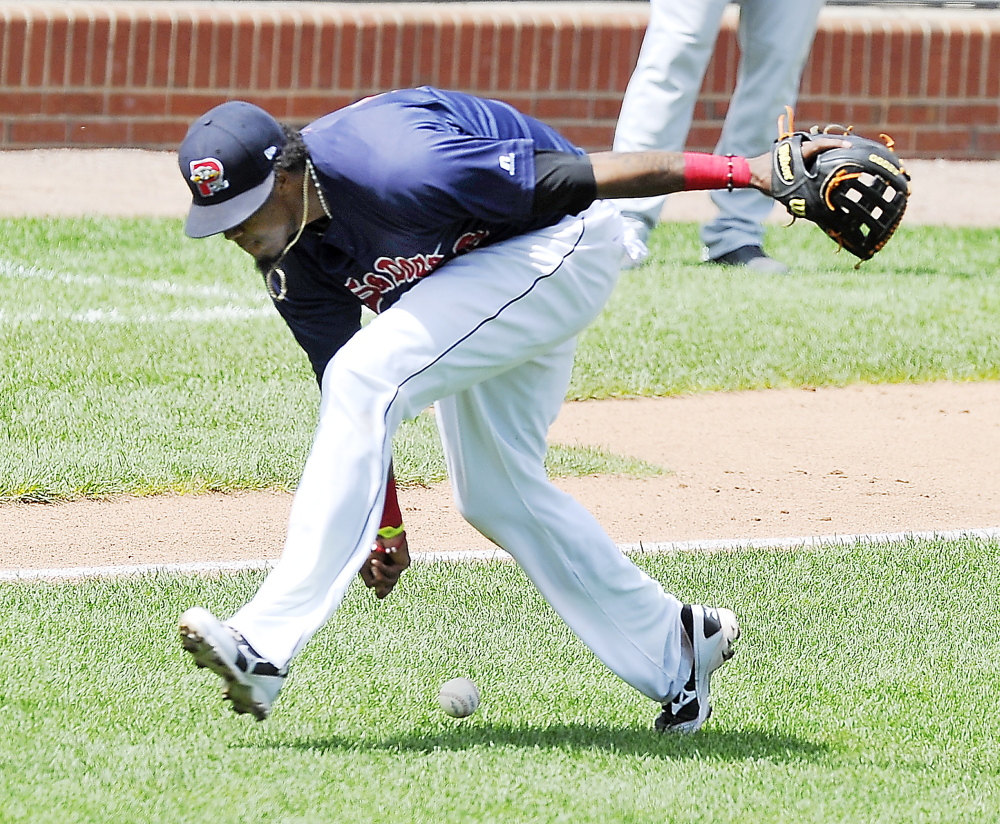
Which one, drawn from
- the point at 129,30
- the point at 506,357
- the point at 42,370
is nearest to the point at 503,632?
the point at 506,357

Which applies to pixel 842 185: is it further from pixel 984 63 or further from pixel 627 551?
pixel 984 63

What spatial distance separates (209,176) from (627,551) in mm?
2353

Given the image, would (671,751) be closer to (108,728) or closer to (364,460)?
(364,460)

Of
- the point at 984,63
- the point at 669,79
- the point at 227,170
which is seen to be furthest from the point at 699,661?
the point at 984,63

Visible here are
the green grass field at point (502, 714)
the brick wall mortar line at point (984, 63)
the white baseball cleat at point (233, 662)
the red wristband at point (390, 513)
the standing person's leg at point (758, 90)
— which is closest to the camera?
the white baseball cleat at point (233, 662)

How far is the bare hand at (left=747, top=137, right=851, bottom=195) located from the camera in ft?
12.8

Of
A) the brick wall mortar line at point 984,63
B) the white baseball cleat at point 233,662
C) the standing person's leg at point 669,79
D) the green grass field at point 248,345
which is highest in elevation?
the white baseball cleat at point 233,662

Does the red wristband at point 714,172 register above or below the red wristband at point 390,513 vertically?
above

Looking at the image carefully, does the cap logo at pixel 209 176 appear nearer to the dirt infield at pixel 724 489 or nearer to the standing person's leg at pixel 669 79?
the dirt infield at pixel 724 489

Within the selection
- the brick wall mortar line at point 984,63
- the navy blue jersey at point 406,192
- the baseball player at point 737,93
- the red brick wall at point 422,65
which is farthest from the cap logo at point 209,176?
the brick wall mortar line at point 984,63

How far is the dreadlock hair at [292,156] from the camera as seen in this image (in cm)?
367

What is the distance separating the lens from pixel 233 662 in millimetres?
3354

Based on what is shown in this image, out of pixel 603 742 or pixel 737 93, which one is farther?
pixel 737 93

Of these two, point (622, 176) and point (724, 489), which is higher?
point (622, 176)
